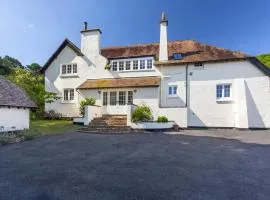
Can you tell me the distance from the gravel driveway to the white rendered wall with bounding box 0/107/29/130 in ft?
18.5

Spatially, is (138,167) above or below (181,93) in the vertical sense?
below

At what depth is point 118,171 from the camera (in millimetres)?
6758

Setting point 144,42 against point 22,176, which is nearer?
point 22,176

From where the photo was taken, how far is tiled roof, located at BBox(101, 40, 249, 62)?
20453mm

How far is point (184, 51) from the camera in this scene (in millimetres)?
22547

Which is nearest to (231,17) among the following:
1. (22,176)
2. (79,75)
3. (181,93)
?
(181,93)

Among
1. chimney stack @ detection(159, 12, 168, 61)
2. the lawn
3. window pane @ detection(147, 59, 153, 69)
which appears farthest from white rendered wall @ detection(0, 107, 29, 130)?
chimney stack @ detection(159, 12, 168, 61)

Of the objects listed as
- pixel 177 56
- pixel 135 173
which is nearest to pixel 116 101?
pixel 177 56

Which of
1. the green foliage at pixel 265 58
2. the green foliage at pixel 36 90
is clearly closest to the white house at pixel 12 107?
the green foliage at pixel 36 90

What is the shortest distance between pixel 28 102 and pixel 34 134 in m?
3.58

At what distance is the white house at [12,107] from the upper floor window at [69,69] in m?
7.83

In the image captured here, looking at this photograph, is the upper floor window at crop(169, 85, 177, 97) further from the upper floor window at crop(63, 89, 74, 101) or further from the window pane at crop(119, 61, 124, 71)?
the upper floor window at crop(63, 89, 74, 101)

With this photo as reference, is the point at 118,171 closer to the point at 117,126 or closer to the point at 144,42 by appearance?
the point at 117,126

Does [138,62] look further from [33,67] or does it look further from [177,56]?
[33,67]
